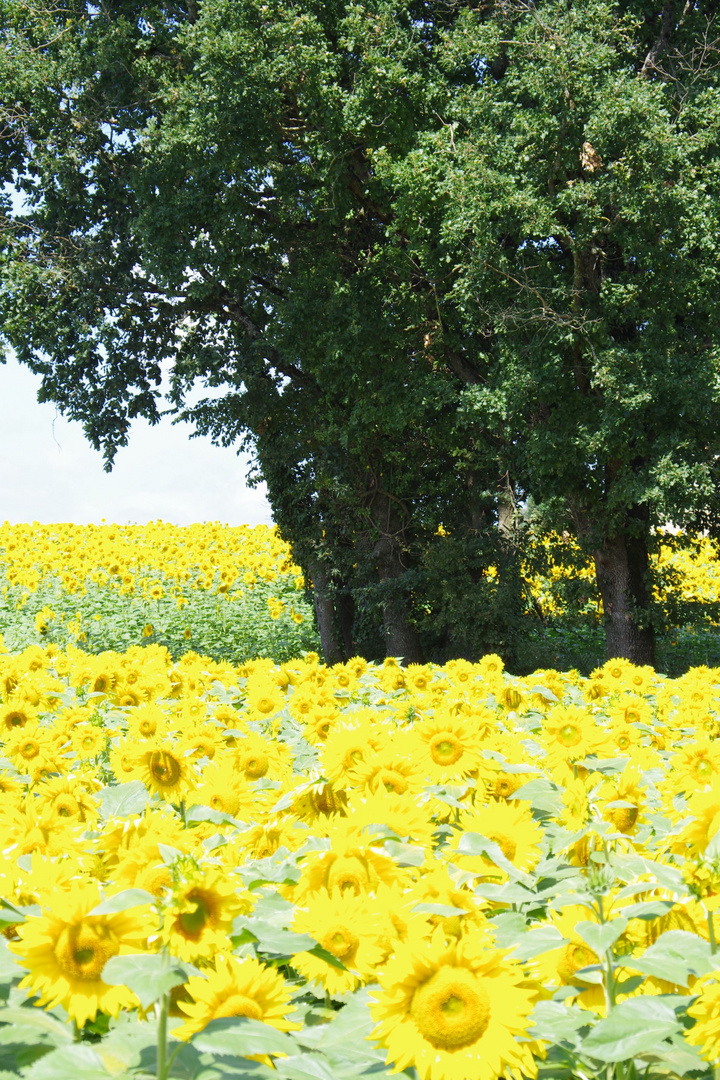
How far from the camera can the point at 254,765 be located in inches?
143

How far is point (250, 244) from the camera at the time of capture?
617 inches

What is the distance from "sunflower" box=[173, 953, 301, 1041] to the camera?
66.3 inches

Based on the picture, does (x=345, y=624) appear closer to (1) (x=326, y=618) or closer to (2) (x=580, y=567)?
(1) (x=326, y=618)

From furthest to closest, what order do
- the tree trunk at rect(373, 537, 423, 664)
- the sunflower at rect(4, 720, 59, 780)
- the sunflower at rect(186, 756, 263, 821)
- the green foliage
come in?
the green foliage
the tree trunk at rect(373, 537, 423, 664)
the sunflower at rect(4, 720, 59, 780)
the sunflower at rect(186, 756, 263, 821)

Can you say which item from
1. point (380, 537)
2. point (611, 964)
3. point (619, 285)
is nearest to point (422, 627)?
point (380, 537)

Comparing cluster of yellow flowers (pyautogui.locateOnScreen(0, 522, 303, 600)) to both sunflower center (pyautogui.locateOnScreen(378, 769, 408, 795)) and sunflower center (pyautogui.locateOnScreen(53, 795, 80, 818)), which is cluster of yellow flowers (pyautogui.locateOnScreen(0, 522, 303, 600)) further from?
sunflower center (pyautogui.locateOnScreen(378, 769, 408, 795))

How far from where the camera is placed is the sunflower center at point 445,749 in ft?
10.8

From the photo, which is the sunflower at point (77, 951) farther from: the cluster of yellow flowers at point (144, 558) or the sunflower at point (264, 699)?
the cluster of yellow flowers at point (144, 558)

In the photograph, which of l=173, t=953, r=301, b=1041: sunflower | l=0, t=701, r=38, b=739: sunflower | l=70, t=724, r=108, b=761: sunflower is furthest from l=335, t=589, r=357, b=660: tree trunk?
l=173, t=953, r=301, b=1041: sunflower

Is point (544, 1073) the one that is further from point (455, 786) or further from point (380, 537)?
point (380, 537)

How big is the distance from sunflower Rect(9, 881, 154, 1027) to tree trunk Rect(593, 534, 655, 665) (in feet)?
44.6

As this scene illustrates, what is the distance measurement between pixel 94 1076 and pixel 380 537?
1613cm

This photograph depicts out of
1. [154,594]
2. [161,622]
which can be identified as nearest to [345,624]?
[161,622]

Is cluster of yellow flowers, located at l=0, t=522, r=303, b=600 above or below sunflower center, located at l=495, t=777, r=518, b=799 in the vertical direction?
above
